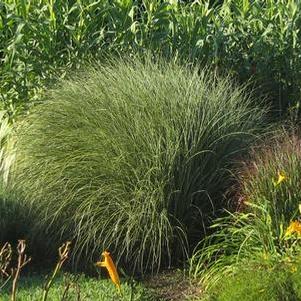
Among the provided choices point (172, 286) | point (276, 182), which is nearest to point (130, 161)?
point (172, 286)

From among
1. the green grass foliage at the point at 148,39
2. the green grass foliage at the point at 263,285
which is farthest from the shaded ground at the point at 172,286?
the green grass foliage at the point at 148,39

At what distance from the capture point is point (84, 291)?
5805 mm

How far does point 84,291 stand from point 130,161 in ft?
4.21

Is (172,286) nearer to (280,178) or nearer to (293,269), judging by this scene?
(280,178)

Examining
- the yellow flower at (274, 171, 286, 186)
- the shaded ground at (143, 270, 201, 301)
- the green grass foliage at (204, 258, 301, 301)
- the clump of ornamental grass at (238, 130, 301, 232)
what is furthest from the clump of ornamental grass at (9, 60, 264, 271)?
the green grass foliage at (204, 258, 301, 301)

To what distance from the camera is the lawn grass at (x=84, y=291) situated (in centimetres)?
561

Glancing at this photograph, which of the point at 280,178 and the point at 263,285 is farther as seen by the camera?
the point at 280,178

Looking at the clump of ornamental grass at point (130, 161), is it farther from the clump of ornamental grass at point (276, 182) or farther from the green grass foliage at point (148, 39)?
the green grass foliage at point (148, 39)

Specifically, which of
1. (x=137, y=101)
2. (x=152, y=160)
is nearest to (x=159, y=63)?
(x=137, y=101)

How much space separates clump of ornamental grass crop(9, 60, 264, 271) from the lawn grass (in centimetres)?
51

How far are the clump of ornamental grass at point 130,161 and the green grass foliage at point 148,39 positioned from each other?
104cm

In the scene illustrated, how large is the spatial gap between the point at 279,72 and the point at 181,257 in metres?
2.99

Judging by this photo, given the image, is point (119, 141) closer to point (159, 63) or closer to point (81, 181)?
point (81, 181)

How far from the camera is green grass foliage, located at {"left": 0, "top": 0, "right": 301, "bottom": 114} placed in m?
8.34
